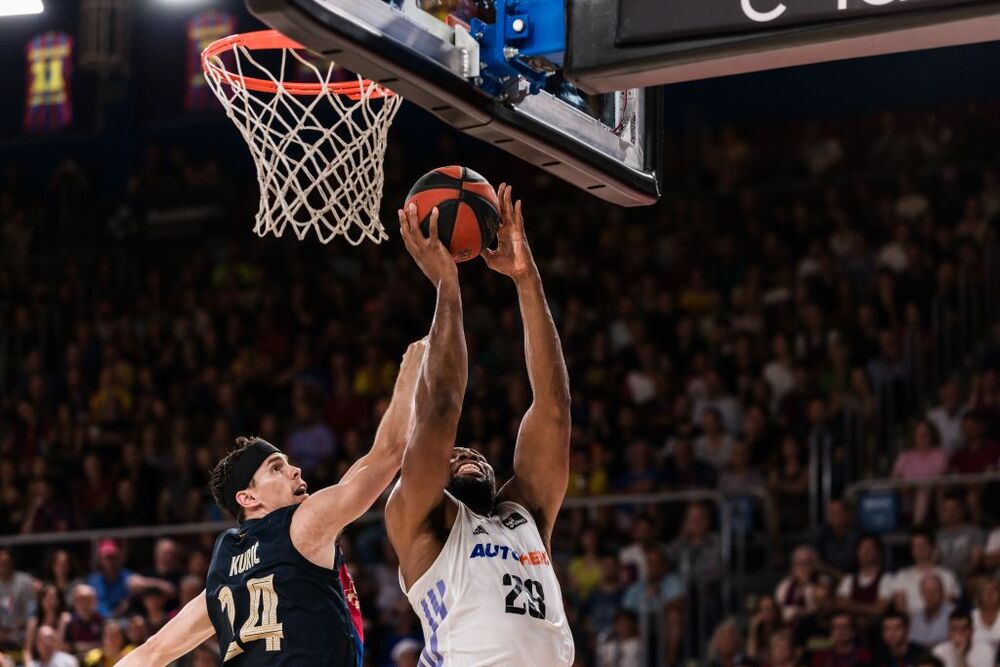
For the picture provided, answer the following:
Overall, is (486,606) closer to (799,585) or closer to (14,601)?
(799,585)

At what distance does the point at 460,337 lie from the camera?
4652 millimetres

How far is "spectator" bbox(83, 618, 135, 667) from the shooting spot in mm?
10680

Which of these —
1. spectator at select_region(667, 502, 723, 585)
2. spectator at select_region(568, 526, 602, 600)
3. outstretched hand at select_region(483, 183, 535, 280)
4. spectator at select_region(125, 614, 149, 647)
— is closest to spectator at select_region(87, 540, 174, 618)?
spectator at select_region(125, 614, 149, 647)

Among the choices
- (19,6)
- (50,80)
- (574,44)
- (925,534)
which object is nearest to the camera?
(574,44)

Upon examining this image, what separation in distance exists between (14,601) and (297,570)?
25.0 feet

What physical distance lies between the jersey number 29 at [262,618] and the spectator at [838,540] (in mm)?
6018

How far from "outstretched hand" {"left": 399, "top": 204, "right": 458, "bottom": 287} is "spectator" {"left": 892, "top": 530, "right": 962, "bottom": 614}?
5738 mm

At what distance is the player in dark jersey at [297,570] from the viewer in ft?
16.1

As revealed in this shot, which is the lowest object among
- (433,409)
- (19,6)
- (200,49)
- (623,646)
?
(623,646)

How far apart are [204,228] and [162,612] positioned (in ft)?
25.9

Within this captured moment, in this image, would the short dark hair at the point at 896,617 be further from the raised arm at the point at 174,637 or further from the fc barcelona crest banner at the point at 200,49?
the fc barcelona crest banner at the point at 200,49

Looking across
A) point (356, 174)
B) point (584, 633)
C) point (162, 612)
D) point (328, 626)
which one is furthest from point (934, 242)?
point (328, 626)

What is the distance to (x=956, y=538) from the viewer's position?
32.9 feet

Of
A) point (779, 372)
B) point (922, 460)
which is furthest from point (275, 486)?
point (779, 372)
